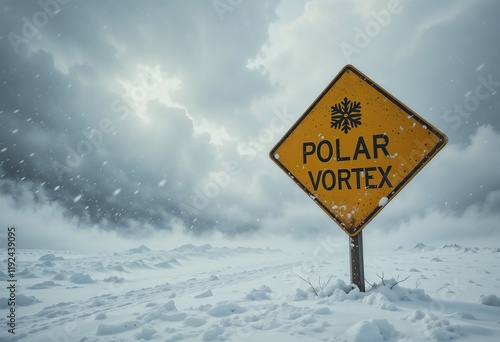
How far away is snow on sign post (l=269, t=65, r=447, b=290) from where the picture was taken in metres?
2.39

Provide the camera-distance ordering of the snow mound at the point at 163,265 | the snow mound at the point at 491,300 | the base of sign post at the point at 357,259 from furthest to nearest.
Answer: the snow mound at the point at 163,265 → the base of sign post at the point at 357,259 → the snow mound at the point at 491,300

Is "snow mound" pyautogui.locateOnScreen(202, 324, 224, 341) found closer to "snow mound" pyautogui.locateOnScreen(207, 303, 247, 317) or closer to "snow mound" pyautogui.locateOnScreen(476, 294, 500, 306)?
"snow mound" pyautogui.locateOnScreen(207, 303, 247, 317)

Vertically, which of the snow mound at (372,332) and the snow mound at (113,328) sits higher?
the snow mound at (372,332)

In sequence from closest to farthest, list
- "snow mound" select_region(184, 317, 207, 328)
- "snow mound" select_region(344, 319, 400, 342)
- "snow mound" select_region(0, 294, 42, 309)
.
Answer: "snow mound" select_region(344, 319, 400, 342), "snow mound" select_region(184, 317, 207, 328), "snow mound" select_region(0, 294, 42, 309)

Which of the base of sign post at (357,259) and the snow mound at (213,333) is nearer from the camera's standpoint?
the snow mound at (213,333)

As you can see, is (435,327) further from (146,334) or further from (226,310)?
(146,334)

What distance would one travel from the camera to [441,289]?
11.7ft

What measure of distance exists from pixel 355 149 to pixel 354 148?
0.05 ft

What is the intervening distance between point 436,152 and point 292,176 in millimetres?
1322

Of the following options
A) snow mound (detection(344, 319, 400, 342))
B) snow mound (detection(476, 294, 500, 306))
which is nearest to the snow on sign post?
snow mound (detection(344, 319, 400, 342))

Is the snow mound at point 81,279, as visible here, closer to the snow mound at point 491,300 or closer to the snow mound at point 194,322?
the snow mound at point 194,322

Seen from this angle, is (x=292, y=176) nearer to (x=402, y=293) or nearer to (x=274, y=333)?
(x=274, y=333)

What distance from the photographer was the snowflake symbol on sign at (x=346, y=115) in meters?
2.66

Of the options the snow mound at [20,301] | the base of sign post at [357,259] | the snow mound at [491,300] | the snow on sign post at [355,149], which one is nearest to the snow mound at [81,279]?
the snow mound at [20,301]
